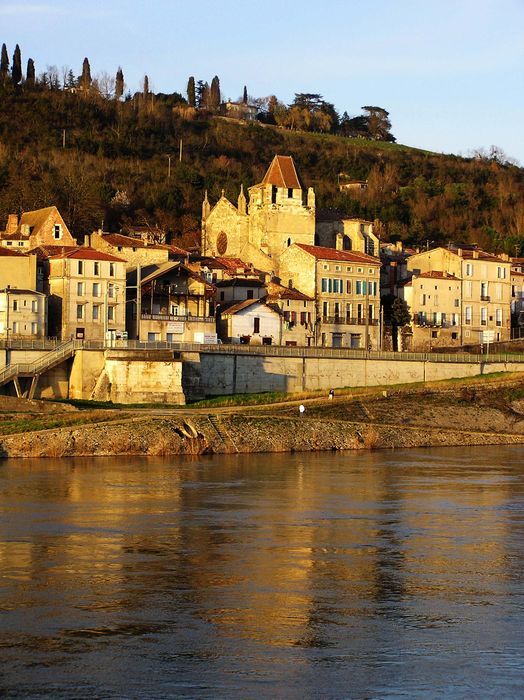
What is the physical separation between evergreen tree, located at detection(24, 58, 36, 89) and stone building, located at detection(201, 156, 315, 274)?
70.9m

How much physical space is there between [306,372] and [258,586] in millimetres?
44841

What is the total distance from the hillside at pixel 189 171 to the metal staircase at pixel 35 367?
137 ft

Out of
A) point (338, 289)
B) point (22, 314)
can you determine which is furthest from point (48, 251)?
point (338, 289)

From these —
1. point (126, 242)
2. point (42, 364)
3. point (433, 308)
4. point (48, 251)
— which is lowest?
point (42, 364)

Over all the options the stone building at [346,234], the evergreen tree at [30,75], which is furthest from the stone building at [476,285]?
the evergreen tree at [30,75]

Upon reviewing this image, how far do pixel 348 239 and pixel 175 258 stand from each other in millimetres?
20004

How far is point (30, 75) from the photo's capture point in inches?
6604

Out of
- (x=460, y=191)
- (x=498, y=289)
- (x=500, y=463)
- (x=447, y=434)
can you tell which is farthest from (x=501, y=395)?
(x=460, y=191)

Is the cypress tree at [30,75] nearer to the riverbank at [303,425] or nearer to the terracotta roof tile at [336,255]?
the terracotta roof tile at [336,255]

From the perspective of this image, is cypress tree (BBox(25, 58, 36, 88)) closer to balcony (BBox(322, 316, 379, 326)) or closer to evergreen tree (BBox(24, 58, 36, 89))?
evergreen tree (BBox(24, 58, 36, 89))

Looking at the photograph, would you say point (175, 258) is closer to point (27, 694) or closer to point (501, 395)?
point (501, 395)

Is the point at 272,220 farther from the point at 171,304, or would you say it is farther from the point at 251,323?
the point at 171,304

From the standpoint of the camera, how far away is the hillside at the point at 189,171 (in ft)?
398

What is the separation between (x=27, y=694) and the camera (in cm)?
2073
